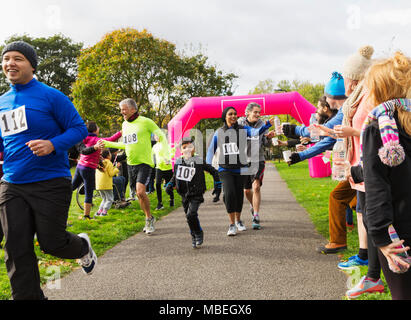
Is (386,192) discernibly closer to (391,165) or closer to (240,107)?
(391,165)

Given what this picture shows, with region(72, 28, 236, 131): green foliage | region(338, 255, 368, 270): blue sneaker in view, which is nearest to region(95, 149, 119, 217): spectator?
region(338, 255, 368, 270): blue sneaker

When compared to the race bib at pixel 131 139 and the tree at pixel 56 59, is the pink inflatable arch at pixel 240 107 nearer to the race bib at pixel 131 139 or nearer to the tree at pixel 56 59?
the race bib at pixel 131 139

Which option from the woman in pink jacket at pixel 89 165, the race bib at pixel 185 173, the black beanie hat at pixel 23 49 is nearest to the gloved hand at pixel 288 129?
the race bib at pixel 185 173

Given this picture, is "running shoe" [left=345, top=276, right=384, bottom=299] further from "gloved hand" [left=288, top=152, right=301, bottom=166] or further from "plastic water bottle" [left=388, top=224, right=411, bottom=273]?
"plastic water bottle" [left=388, top=224, right=411, bottom=273]

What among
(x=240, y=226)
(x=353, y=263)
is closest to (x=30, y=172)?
(x=353, y=263)

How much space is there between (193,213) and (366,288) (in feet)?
8.74

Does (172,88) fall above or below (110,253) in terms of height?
above

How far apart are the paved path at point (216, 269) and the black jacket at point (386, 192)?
168 cm

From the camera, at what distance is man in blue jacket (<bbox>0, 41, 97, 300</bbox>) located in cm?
271

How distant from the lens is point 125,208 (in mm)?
9242

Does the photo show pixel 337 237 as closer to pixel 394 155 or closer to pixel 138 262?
pixel 138 262

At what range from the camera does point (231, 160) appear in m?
5.87
